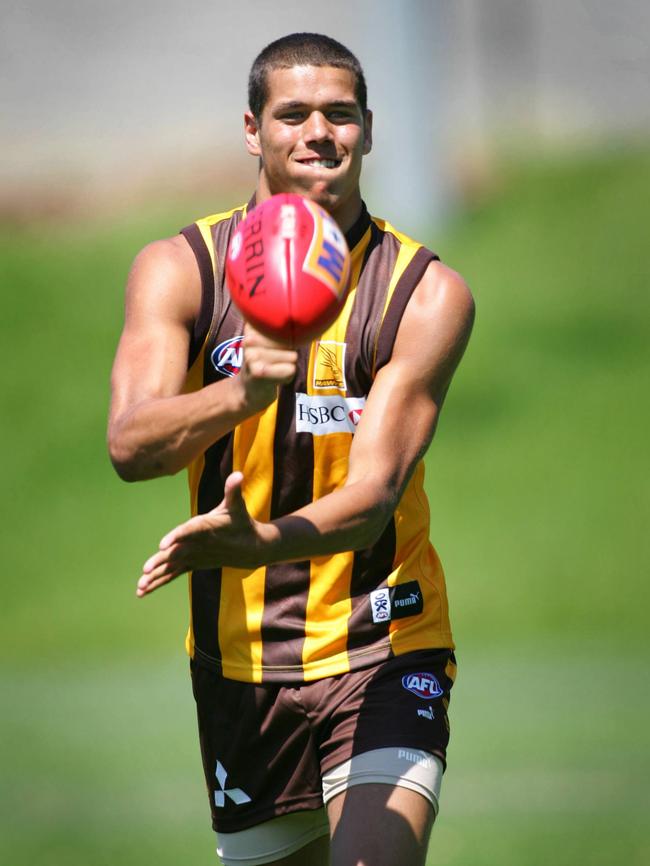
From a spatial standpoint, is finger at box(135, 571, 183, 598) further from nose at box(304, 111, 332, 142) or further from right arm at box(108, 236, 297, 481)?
nose at box(304, 111, 332, 142)

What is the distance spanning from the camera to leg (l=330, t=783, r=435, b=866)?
3.67 m

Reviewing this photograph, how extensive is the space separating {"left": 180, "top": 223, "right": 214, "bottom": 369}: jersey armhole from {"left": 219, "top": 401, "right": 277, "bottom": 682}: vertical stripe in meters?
0.25

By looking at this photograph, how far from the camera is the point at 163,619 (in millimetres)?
11242

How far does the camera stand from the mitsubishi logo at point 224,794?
4266mm

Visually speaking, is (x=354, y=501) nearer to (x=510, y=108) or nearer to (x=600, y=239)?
(x=600, y=239)

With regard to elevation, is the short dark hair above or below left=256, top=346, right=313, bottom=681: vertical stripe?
above

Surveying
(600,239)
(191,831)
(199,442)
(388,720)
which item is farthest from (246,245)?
(600,239)

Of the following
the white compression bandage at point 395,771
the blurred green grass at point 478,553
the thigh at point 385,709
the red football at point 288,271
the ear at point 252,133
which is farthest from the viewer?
the blurred green grass at point 478,553

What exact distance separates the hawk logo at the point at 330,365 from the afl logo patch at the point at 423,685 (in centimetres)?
80

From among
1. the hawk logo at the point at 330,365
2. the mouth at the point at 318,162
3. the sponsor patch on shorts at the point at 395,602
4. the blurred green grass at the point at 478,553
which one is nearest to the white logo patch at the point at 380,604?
the sponsor patch on shorts at the point at 395,602

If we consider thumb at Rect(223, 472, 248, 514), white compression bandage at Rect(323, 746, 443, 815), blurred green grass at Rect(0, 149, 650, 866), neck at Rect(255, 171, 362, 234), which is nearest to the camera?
thumb at Rect(223, 472, 248, 514)

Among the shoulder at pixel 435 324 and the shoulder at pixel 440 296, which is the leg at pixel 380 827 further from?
the shoulder at pixel 440 296

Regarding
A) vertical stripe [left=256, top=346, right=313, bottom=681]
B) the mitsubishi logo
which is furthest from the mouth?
the mitsubishi logo

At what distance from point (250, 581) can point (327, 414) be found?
0.52 m
